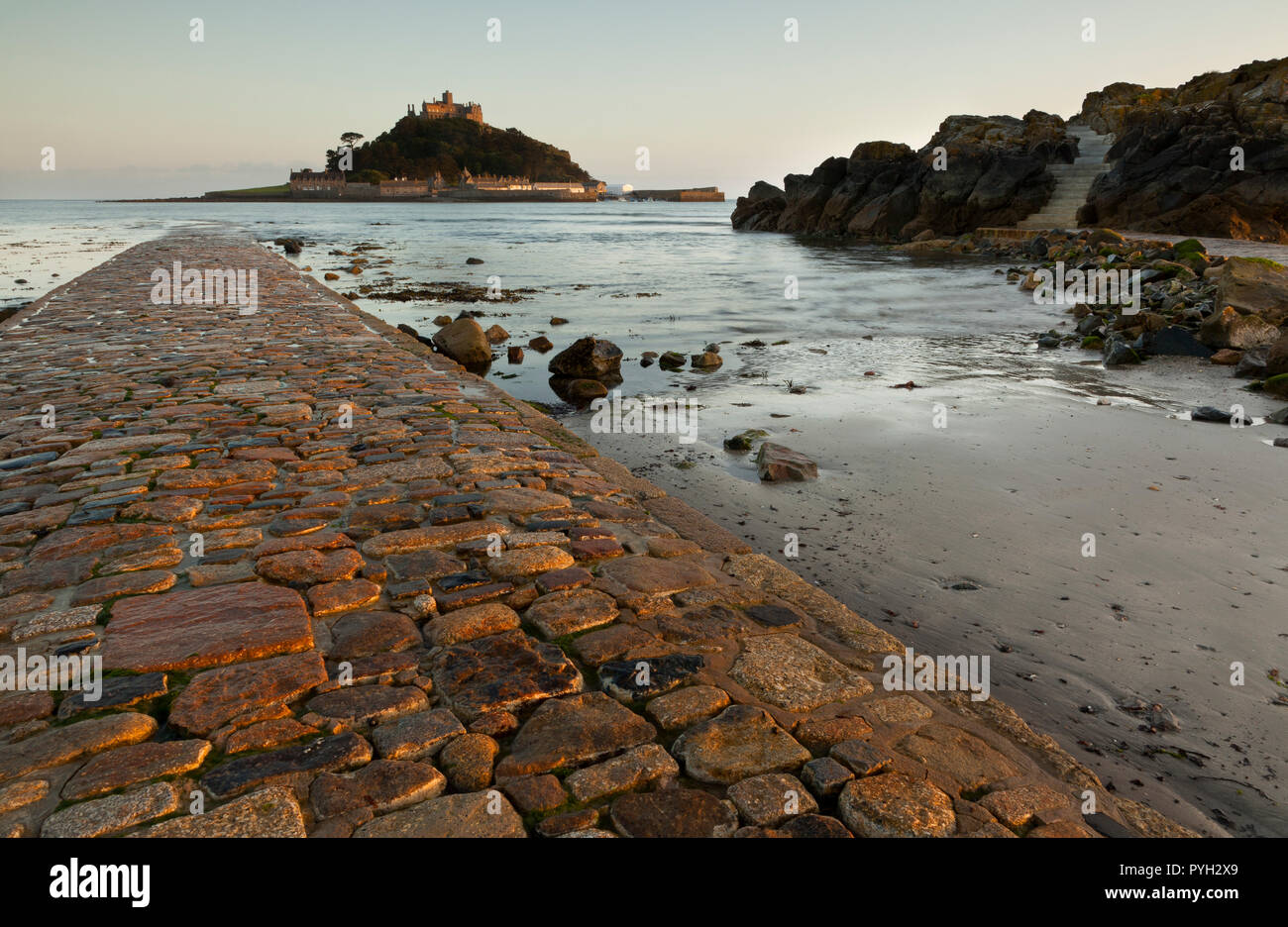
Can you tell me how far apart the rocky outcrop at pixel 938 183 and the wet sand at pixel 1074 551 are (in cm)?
3236

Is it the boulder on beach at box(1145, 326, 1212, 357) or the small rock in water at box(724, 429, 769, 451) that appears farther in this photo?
the boulder on beach at box(1145, 326, 1212, 357)

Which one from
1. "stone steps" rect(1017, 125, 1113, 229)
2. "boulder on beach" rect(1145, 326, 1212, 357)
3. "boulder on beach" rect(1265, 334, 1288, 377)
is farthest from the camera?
"stone steps" rect(1017, 125, 1113, 229)

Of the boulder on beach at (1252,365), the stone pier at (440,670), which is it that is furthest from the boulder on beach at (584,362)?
the boulder on beach at (1252,365)

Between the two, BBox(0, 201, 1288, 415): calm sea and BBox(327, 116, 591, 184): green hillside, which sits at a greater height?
BBox(327, 116, 591, 184): green hillside

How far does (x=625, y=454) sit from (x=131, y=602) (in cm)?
430

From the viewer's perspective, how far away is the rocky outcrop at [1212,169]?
24312 millimetres

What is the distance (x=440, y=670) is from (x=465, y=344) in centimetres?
839

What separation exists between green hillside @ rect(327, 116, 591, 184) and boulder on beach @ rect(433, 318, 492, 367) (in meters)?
132

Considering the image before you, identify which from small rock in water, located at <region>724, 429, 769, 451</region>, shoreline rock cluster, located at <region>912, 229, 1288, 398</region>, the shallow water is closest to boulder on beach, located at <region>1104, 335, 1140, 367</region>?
shoreline rock cluster, located at <region>912, 229, 1288, 398</region>

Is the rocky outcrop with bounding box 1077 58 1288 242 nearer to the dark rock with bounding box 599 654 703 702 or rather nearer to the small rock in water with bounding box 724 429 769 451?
the small rock in water with bounding box 724 429 769 451

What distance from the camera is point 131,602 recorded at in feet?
9.84

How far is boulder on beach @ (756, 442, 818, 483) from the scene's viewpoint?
6.05 metres

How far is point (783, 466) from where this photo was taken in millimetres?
6082
